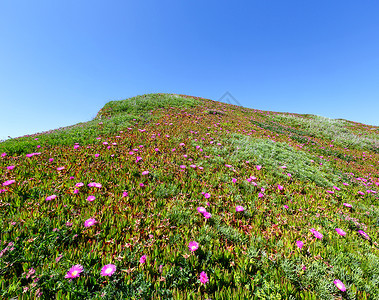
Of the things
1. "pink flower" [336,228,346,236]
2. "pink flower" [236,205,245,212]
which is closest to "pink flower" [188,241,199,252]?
"pink flower" [236,205,245,212]

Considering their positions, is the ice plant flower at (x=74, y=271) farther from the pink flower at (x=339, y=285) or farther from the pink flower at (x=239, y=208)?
the pink flower at (x=339, y=285)

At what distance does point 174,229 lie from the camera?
2600 mm

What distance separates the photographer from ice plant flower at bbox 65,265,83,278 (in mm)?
1723

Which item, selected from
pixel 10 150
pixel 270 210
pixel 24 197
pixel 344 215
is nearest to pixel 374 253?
pixel 344 215

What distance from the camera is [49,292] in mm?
1602

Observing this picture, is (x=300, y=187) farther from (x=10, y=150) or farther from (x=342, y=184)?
(x=10, y=150)

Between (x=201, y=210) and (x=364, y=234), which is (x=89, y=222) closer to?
(x=201, y=210)

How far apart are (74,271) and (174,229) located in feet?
4.39

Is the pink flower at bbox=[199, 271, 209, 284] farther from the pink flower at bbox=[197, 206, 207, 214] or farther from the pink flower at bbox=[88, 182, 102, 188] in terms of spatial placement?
the pink flower at bbox=[88, 182, 102, 188]

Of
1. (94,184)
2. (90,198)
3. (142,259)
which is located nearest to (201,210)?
(142,259)

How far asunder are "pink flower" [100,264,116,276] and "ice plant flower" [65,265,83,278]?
23 cm

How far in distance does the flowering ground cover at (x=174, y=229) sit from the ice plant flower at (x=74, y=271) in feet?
0.04

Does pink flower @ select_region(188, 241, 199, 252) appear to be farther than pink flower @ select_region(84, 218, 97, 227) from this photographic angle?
No

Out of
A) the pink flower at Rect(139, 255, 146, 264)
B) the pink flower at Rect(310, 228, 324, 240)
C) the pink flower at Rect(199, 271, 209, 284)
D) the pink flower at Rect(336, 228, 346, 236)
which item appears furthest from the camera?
the pink flower at Rect(336, 228, 346, 236)
